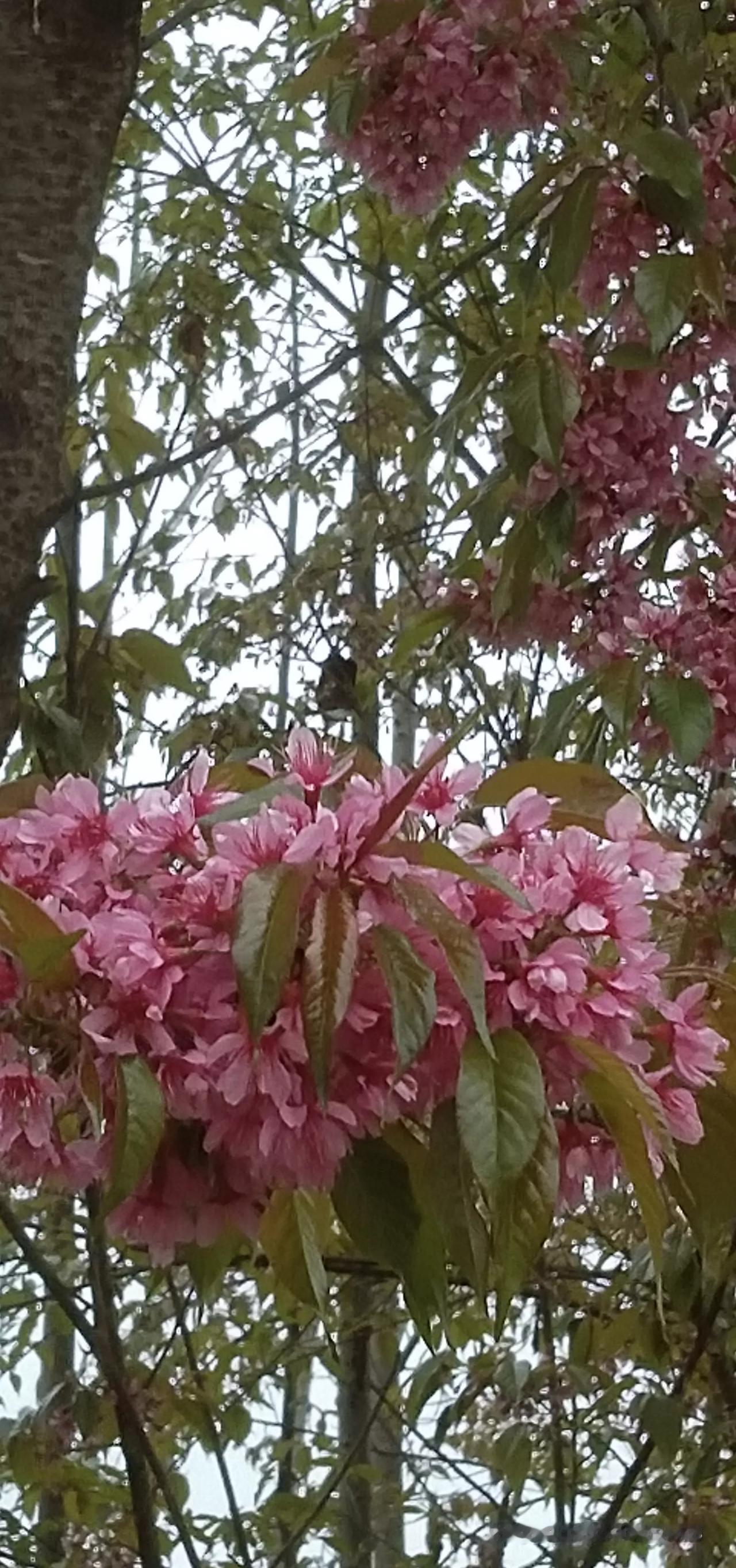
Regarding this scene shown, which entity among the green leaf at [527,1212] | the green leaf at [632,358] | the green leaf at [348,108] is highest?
the green leaf at [348,108]

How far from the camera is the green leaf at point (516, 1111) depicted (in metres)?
0.37

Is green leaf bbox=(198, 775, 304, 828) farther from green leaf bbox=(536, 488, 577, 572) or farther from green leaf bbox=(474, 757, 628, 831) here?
green leaf bbox=(536, 488, 577, 572)

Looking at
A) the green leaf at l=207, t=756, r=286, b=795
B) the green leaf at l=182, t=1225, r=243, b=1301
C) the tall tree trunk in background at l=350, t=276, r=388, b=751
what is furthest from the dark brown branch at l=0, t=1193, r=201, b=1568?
the tall tree trunk in background at l=350, t=276, r=388, b=751

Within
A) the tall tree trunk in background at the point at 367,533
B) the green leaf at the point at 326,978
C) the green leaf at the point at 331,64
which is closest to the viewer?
the green leaf at the point at 326,978

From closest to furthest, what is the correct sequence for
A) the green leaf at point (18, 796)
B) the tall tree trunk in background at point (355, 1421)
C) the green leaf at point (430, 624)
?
the green leaf at point (18, 796), the green leaf at point (430, 624), the tall tree trunk in background at point (355, 1421)

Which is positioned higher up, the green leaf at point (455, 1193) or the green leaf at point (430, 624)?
the green leaf at point (430, 624)

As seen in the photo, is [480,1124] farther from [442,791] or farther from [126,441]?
[126,441]

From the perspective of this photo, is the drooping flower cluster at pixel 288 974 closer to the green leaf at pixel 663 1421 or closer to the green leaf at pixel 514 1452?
the green leaf at pixel 663 1421

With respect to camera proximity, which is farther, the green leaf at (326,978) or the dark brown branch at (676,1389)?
the dark brown branch at (676,1389)

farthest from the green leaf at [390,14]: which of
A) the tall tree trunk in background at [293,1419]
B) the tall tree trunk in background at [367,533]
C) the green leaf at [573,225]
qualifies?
the tall tree trunk in background at [293,1419]

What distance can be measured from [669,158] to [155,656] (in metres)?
0.40

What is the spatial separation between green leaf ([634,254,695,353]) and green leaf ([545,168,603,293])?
38 mm

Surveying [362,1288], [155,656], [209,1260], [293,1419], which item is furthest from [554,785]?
[293,1419]

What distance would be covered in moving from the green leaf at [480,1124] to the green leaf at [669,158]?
0.65 metres
